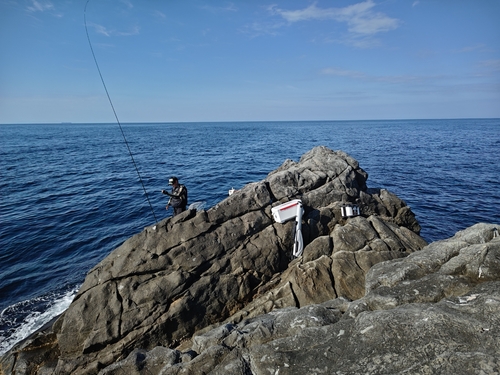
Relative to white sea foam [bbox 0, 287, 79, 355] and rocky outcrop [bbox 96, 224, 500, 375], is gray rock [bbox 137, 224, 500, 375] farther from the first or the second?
white sea foam [bbox 0, 287, 79, 355]

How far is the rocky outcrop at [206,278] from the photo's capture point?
9.66 m

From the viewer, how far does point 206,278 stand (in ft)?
34.9

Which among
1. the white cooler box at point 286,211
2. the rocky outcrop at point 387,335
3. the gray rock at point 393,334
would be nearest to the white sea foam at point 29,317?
the rocky outcrop at point 387,335

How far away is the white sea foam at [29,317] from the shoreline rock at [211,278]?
114 centimetres

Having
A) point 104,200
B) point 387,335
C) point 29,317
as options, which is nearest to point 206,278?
point 387,335

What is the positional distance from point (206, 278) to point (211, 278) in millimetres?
190

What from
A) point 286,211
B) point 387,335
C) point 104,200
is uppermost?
point 286,211

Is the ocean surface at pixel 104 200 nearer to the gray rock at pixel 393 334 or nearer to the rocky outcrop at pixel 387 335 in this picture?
the rocky outcrop at pixel 387 335

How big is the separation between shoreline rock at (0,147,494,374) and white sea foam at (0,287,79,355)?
1.14 m

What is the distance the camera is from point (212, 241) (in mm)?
11266

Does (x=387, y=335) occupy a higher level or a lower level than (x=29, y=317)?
higher

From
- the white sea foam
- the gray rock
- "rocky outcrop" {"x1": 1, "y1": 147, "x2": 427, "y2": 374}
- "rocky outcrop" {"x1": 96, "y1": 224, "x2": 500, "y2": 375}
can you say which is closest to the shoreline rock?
"rocky outcrop" {"x1": 1, "y1": 147, "x2": 427, "y2": 374}

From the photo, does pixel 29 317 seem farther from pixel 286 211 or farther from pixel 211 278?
pixel 286 211

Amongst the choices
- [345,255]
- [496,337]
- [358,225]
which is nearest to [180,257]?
[345,255]
